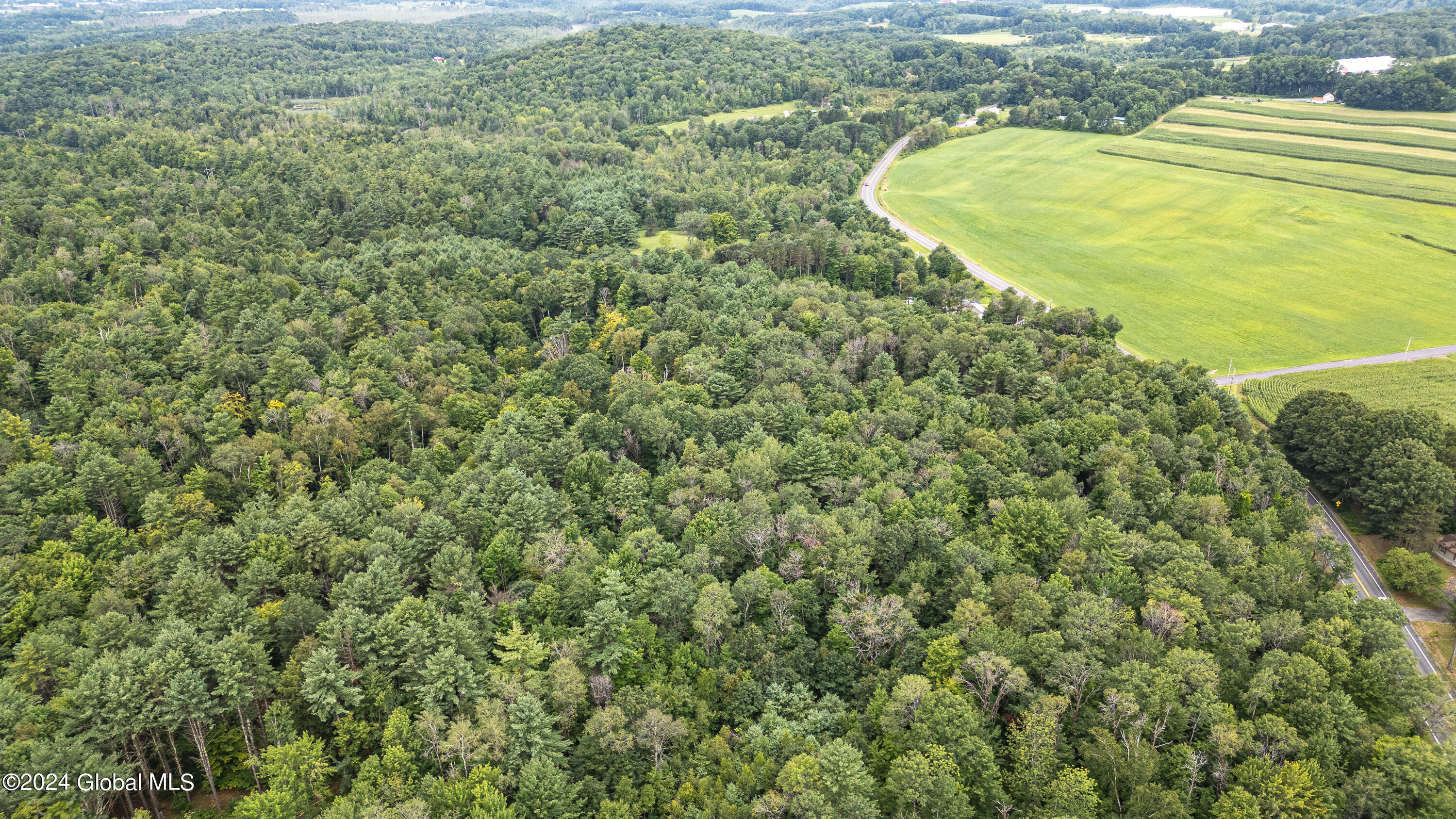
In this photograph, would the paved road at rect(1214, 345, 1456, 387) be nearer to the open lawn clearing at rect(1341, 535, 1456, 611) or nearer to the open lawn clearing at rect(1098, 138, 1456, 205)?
the open lawn clearing at rect(1341, 535, 1456, 611)

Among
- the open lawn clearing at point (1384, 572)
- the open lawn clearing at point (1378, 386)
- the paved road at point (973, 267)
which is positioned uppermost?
the paved road at point (973, 267)

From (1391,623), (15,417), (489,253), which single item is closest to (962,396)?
(1391,623)

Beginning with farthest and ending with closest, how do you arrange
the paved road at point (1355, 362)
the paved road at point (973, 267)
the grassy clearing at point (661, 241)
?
1. the grassy clearing at point (661, 241)
2. the paved road at point (973, 267)
3. the paved road at point (1355, 362)

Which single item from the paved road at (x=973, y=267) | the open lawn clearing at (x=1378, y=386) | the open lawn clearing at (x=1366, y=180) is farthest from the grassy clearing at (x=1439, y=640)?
the open lawn clearing at (x=1366, y=180)

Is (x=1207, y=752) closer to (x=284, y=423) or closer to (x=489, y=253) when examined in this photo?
(x=284, y=423)

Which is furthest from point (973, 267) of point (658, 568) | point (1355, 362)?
point (658, 568)

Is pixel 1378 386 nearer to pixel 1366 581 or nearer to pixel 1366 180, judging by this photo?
pixel 1366 581

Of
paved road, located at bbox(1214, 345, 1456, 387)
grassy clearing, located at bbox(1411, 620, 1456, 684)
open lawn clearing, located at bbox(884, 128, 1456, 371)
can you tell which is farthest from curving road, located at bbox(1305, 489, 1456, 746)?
open lawn clearing, located at bbox(884, 128, 1456, 371)

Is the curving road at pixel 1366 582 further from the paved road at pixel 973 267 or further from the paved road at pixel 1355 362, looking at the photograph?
the paved road at pixel 973 267
